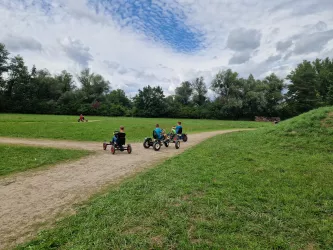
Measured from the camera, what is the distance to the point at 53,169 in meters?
7.96

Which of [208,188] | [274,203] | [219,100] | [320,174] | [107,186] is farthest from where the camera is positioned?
[219,100]

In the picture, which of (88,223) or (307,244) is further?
(88,223)

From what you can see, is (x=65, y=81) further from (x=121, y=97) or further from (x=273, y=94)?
(x=273, y=94)

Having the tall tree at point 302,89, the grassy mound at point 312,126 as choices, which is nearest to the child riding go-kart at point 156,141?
the grassy mound at point 312,126

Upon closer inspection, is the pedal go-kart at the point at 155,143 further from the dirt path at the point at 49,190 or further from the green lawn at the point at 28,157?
the green lawn at the point at 28,157

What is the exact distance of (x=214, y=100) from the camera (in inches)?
2958

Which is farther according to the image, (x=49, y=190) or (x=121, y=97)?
(x=121, y=97)

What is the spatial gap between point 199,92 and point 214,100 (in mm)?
15811

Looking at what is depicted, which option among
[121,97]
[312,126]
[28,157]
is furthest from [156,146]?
[121,97]

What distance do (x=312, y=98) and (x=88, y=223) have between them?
77529 mm

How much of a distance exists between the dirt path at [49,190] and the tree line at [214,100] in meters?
60.1

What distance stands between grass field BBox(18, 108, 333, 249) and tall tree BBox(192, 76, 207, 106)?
8211 centimetres

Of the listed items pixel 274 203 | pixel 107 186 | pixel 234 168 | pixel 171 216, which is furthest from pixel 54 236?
pixel 234 168

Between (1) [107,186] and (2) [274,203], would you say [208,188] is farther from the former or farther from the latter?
(1) [107,186]
